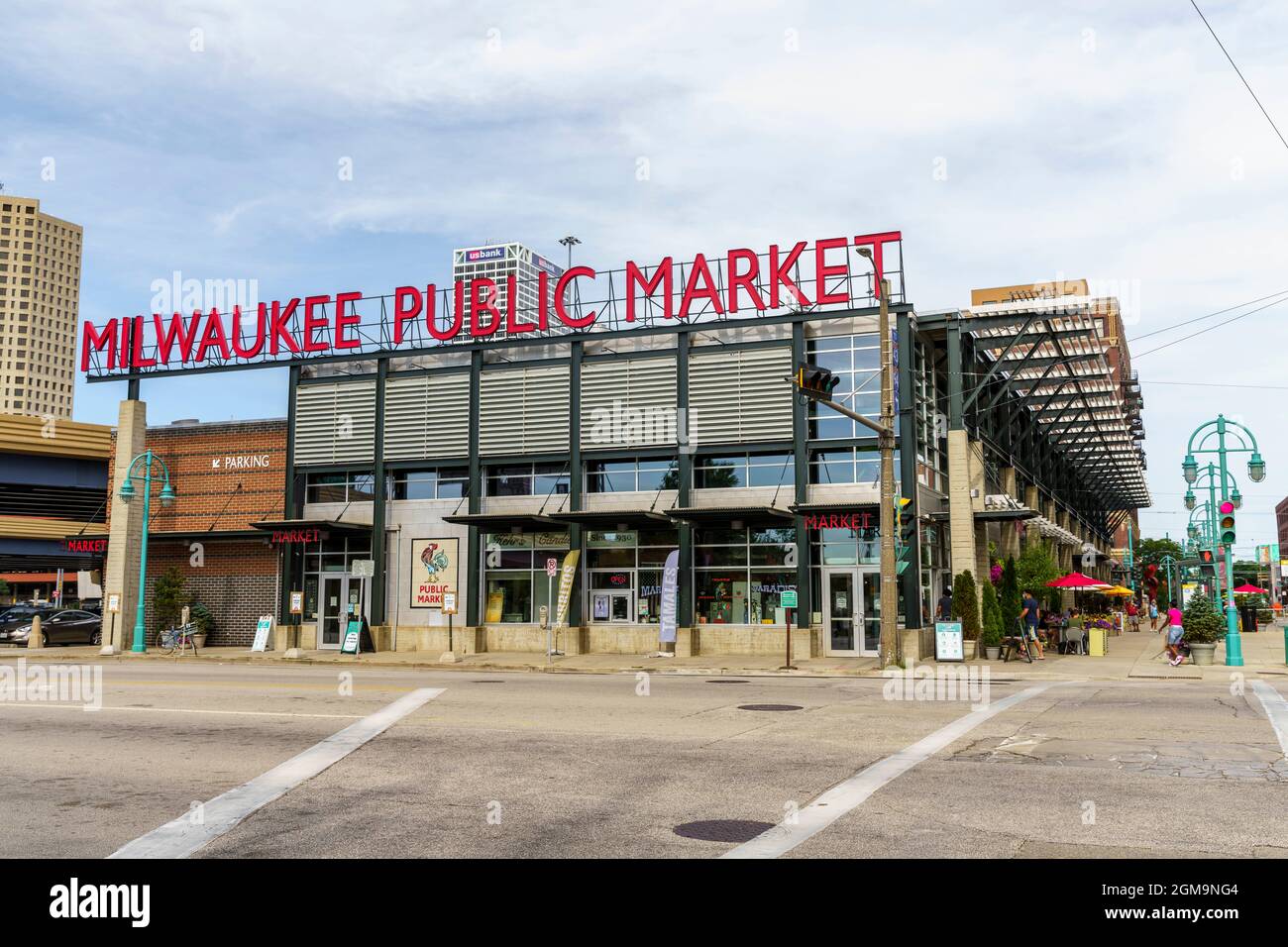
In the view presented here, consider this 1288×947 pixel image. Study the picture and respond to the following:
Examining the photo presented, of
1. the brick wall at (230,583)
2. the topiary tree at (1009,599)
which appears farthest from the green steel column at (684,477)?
the brick wall at (230,583)

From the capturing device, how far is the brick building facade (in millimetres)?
36438

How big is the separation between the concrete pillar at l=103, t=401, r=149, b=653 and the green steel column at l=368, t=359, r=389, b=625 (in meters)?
8.39

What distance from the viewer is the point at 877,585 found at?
95.8 ft

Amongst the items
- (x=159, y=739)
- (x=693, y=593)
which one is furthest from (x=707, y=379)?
(x=159, y=739)

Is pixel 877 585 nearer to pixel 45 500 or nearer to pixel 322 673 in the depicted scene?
pixel 322 673

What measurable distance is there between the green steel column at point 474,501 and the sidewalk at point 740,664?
5.37 feet

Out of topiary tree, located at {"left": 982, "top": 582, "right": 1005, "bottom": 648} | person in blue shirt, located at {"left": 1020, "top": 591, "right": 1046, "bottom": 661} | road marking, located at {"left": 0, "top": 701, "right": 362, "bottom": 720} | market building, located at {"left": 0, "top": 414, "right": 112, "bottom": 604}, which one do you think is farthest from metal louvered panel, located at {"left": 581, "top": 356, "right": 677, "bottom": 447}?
market building, located at {"left": 0, "top": 414, "right": 112, "bottom": 604}

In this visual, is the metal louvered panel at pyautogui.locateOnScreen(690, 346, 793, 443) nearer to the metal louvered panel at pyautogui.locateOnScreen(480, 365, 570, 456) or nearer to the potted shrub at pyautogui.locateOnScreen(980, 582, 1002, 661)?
the metal louvered panel at pyautogui.locateOnScreen(480, 365, 570, 456)

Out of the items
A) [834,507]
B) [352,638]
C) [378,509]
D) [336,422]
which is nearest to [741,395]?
[834,507]

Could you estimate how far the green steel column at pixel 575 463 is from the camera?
105ft

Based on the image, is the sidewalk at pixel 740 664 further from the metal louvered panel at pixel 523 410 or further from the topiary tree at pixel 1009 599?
the metal louvered panel at pixel 523 410

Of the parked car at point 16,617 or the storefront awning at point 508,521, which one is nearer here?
the storefront awning at point 508,521
